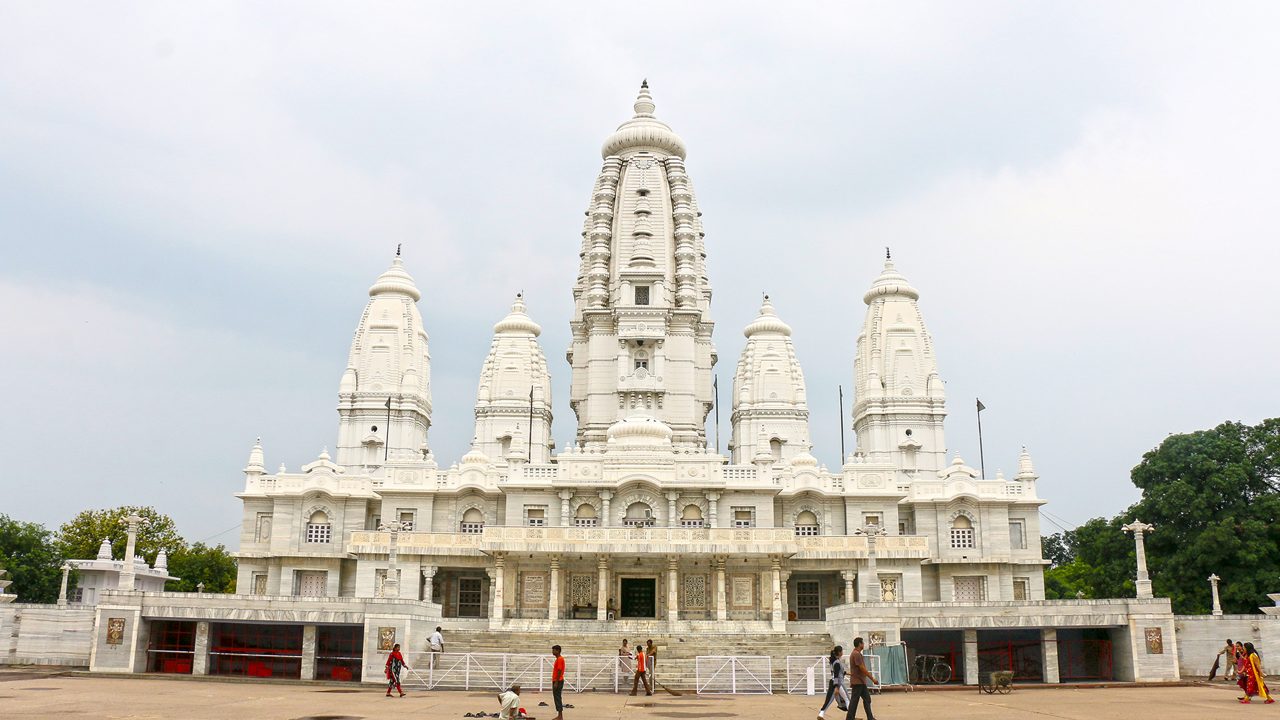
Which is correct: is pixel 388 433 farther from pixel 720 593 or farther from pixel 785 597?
pixel 785 597

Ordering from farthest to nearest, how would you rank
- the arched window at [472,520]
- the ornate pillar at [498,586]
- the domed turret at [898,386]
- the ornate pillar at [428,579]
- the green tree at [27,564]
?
the domed turret at [898,386] → the green tree at [27,564] → the arched window at [472,520] → the ornate pillar at [428,579] → the ornate pillar at [498,586]

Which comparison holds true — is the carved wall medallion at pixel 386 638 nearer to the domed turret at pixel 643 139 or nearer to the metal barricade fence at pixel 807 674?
the metal barricade fence at pixel 807 674

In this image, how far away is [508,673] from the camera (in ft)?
105

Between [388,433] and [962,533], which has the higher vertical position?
[388,433]

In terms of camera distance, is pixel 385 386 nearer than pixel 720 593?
No

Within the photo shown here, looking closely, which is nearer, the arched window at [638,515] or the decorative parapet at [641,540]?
the decorative parapet at [641,540]

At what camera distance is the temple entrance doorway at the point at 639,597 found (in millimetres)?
47500

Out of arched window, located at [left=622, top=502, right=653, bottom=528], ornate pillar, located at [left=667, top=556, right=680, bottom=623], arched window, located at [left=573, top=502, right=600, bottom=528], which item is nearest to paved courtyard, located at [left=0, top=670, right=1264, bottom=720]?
ornate pillar, located at [left=667, top=556, right=680, bottom=623]

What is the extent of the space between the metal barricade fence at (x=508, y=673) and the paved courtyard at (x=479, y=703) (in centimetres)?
184

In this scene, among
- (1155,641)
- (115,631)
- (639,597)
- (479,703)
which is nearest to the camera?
(479,703)

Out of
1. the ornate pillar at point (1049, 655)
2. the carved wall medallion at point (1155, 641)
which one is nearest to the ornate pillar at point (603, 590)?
the ornate pillar at point (1049, 655)

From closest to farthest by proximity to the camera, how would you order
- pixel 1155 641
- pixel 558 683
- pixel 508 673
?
pixel 558 683 → pixel 508 673 → pixel 1155 641

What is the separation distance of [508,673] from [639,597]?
16391 millimetres

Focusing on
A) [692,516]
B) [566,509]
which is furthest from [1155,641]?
[566,509]
